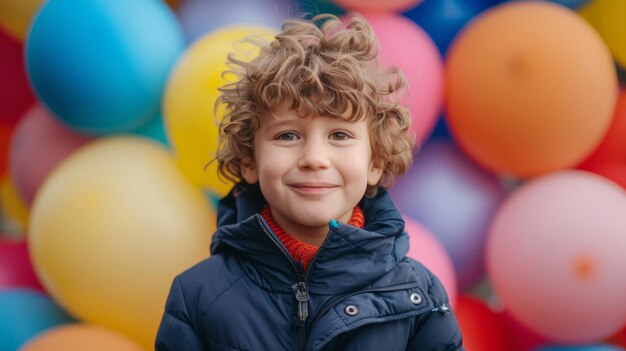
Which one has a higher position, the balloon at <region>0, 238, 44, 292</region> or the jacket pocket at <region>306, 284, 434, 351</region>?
the jacket pocket at <region>306, 284, 434, 351</region>

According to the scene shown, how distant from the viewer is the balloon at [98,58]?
239 centimetres

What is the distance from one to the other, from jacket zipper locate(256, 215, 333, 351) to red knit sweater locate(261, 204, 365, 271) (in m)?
0.02

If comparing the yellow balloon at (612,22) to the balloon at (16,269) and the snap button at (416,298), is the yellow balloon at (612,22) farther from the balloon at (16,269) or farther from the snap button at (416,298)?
the balloon at (16,269)

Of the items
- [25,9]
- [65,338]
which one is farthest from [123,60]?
[65,338]

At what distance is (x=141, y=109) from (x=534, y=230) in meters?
1.23

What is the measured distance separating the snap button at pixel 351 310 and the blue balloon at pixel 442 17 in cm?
142

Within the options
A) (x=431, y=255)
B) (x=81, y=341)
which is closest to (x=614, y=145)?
(x=431, y=255)

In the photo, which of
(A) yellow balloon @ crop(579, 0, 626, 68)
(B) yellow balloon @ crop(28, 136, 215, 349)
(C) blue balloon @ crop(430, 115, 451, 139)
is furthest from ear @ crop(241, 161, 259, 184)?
(A) yellow balloon @ crop(579, 0, 626, 68)

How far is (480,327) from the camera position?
2.52 m

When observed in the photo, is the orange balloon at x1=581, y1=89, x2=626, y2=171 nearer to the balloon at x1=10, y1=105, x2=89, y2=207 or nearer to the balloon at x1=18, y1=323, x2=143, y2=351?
the balloon at x1=18, y1=323, x2=143, y2=351

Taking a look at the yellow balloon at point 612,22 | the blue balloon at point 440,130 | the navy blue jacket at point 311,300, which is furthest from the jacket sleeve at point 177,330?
the yellow balloon at point 612,22

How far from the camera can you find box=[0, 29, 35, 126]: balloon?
3119 mm

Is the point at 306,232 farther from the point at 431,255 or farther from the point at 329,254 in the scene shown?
the point at 431,255

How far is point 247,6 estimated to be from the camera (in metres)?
2.67
